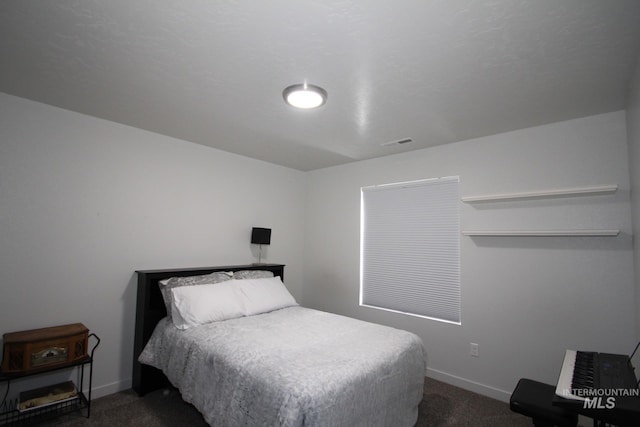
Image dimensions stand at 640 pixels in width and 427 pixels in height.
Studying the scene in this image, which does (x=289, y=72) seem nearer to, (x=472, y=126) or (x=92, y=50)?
(x=92, y=50)

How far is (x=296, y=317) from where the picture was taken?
2.94 metres

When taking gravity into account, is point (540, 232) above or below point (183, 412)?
above

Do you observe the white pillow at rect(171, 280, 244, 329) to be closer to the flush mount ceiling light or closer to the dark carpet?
the dark carpet

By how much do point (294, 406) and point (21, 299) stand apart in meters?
2.44

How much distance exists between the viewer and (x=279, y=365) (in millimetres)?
1854

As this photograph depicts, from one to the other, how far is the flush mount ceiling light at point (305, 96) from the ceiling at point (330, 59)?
0.05 meters

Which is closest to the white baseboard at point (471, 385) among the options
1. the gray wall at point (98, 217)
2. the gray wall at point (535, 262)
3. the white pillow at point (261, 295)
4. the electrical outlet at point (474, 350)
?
the gray wall at point (535, 262)

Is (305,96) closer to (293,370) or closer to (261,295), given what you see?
(293,370)

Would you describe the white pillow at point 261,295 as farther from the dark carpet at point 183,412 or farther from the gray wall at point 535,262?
the gray wall at point 535,262

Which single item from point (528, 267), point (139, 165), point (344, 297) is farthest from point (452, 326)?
point (139, 165)

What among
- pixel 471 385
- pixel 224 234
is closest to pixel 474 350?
pixel 471 385

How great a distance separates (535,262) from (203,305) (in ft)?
9.97

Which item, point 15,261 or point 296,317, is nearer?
point 15,261

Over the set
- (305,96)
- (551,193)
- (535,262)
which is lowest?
(535,262)
